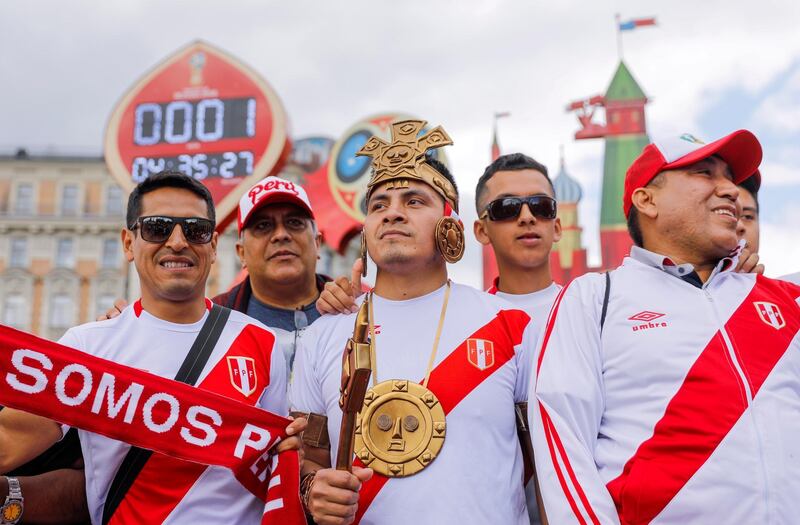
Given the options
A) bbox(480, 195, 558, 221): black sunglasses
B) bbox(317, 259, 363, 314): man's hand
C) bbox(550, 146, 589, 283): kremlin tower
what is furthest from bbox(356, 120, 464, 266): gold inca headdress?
bbox(550, 146, 589, 283): kremlin tower

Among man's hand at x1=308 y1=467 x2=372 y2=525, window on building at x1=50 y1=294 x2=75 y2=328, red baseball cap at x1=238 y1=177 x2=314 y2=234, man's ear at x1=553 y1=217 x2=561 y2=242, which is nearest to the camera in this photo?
man's hand at x1=308 y1=467 x2=372 y2=525

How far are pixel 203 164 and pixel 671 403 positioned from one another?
1076 centimetres

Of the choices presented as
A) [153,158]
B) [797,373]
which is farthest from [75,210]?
[797,373]

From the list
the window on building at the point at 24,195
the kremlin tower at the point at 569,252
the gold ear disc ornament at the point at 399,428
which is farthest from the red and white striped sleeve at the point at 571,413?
the window on building at the point at 24,195

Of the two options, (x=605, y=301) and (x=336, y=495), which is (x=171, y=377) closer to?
(x=336, y=495)

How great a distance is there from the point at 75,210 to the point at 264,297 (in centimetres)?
4209

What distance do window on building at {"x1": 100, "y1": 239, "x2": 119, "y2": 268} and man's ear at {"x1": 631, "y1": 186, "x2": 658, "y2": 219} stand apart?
140ft

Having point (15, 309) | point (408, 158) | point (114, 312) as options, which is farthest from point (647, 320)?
point (15, 309)

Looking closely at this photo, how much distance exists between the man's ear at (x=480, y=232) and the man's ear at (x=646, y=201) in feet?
4.03

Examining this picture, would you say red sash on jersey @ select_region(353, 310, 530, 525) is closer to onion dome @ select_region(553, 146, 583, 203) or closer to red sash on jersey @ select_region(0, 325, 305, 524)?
red sash on jersey @ select_region(0, 325, 305, 524)

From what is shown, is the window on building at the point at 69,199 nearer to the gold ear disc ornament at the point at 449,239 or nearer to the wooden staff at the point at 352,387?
the gold ear disc ornament at the point at 449,239

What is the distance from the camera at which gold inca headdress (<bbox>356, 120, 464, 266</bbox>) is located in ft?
10.0

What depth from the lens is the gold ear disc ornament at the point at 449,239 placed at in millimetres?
3027

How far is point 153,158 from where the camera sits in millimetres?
12172
